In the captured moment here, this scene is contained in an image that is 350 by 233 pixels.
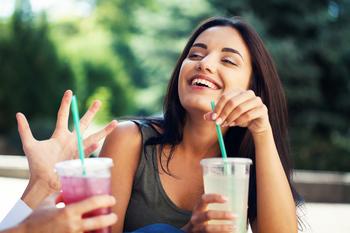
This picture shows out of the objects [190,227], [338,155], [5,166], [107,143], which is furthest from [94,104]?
[338,155]

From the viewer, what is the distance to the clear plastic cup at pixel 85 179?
1.41 metres

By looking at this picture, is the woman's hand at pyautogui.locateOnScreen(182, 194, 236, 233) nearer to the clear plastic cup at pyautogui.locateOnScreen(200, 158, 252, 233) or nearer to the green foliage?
the clear plastic cup at pyautogui.locateOnScreen(200, 158, 252, 233)

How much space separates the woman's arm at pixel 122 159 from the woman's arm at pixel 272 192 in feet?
2.01

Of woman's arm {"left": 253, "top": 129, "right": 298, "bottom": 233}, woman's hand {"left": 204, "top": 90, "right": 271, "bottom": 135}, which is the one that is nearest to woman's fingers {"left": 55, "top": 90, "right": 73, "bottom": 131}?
woman's hand {"left": 204, "top": 90, "right": 271, "bottom": 135}

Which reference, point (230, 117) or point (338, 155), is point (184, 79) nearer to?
point (230, 117)

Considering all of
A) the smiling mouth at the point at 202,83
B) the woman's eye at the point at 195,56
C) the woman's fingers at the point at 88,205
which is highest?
the woman's eye at the point at 195,56

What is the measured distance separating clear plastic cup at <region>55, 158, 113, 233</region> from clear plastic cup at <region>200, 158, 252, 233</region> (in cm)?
36

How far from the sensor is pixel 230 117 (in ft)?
6.02

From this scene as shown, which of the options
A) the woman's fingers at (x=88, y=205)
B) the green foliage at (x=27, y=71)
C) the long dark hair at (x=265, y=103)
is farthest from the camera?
the green foliage at (x=27, y=71)

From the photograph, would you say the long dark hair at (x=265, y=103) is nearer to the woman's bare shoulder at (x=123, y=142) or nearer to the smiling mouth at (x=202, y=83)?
the woman's bare shoulder at (x=123, y=142)

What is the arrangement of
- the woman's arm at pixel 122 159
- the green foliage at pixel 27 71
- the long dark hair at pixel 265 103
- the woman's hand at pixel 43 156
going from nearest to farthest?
the woman's hand at pixel 43 156
the woman's arm at pixel 122 159
the long dark hair at pixel 265 103
the green foliage at pixel 27 71

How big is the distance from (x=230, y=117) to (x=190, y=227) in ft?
1.37

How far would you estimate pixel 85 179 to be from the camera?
55.5 inches

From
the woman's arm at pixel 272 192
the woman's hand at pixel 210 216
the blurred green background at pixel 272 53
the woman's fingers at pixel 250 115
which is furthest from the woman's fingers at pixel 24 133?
the blurred green background at pixel 272 53
